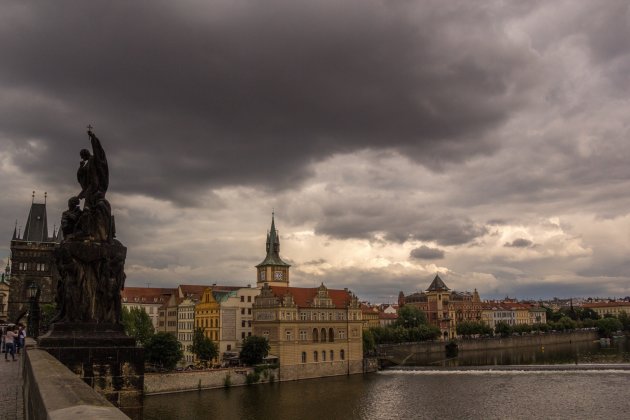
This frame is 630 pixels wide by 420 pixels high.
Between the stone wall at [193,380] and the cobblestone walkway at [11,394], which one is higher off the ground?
the cobblestone walkway at [11,394]

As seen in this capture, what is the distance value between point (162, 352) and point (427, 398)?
3291 centimetres

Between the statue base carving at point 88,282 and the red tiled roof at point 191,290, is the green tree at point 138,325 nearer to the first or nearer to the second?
the red tiled roof at point 191,290

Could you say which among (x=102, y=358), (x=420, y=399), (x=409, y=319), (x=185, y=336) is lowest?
(x=420, y=399)

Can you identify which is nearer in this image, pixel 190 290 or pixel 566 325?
pixel 190 290

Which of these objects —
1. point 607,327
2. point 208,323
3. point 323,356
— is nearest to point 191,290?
point 208,323

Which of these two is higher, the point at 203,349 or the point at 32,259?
the point at 32,259

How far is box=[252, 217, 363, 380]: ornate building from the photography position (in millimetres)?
82625

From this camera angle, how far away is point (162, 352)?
72.2 m

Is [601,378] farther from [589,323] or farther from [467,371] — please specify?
[589,323]

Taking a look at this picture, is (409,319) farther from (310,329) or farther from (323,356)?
(310,329)

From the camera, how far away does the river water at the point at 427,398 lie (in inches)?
2108

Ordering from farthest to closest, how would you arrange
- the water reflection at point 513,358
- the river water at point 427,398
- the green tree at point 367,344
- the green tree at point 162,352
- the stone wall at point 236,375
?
the water reflection at point 513,358
the green tree at point 367,344
the green tree at point 162,352
the stone wall at point 236,375
the river water at point 427,398

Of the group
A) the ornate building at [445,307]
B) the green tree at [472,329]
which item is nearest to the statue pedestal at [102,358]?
the green tree at [472,329]

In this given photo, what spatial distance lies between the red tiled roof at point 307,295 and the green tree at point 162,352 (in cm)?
1948
